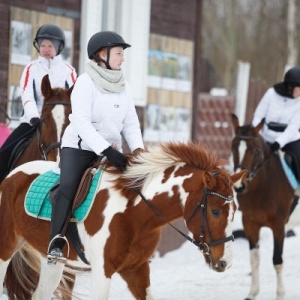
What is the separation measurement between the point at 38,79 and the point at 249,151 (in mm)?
2645

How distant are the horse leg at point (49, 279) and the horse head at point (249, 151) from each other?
387cm

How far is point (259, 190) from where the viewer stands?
12.0m

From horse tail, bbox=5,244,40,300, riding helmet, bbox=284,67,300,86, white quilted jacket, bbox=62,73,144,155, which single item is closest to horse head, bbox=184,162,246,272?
white quilted jacket, bbox=62,73,144,155

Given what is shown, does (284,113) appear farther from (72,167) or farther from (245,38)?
(245,38)

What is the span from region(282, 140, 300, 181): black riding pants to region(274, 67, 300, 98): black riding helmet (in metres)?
0.58

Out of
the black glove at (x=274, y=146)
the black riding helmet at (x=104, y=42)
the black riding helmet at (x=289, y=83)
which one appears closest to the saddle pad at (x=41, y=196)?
the black riding helmet at (x=104, y=42)

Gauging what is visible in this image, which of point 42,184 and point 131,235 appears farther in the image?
point 42,184

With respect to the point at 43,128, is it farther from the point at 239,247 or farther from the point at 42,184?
the point at 239,247

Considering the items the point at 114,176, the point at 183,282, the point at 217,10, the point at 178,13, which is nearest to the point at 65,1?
the point at 178,13

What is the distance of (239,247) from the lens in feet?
49.8

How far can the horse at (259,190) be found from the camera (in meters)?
11.8

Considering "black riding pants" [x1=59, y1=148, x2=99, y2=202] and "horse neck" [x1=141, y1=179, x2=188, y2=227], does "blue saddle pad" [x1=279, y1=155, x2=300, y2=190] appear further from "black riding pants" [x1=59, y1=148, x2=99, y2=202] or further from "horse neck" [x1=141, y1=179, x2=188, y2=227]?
"horse neck" [x1=141, y1=179, x2=188, y2=227]

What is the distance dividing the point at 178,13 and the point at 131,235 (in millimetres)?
8590

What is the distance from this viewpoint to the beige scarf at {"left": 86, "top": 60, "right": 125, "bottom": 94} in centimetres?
768
